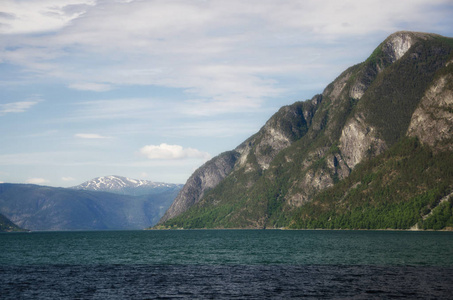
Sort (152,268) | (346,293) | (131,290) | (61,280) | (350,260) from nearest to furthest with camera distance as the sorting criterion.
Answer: (346,293) < (131,290) < (61,280) < (152,268) < (350,260)

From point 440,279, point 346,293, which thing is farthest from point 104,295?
point 440,279

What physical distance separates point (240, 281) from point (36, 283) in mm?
32038

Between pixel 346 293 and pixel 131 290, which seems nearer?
pixel 346 293

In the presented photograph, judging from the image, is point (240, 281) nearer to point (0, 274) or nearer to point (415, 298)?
point (415, 298)

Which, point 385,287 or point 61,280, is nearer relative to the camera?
point 385,287

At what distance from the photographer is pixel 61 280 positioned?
7506 cm

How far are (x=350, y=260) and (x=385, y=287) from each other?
125 feet

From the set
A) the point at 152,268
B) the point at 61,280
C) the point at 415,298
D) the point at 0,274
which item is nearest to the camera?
the point at 415,298

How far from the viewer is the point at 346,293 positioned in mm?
57156

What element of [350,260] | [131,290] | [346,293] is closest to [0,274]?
[131,290]

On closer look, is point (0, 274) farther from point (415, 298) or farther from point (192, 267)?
point (415, 298)

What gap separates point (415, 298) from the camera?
53.2m

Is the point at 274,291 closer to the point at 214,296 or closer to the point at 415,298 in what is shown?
the point at 214,296

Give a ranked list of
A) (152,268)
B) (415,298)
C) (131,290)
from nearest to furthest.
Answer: (415,298) → (131,290) → (152,268)
